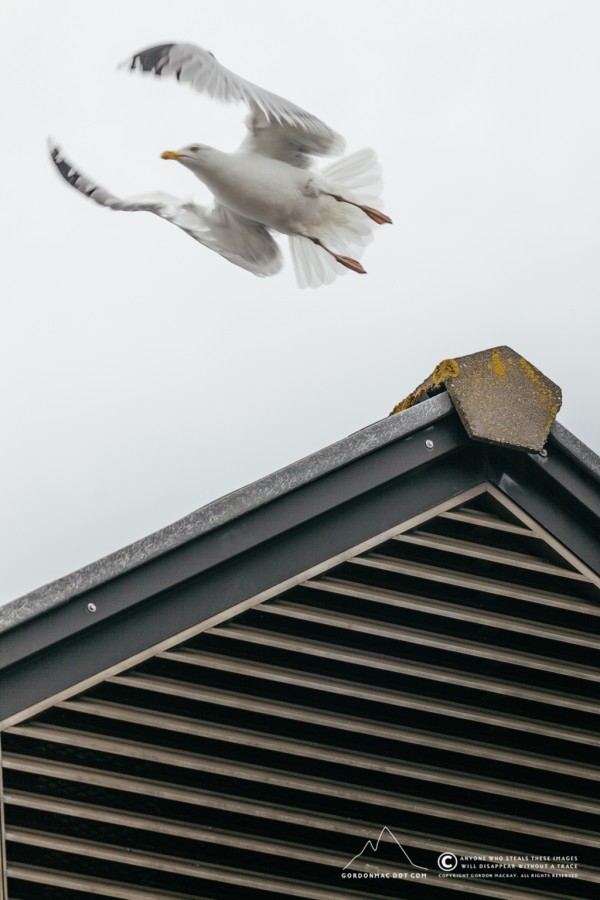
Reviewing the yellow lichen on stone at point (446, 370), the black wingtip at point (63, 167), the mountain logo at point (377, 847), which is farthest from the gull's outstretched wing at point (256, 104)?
the mountain logo at point (377, 847)

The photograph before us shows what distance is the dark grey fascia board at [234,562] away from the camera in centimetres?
337

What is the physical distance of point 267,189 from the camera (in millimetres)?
6152

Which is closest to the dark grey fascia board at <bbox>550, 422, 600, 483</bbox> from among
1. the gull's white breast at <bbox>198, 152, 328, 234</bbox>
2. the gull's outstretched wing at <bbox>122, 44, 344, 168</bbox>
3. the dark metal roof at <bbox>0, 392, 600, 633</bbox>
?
the dark metal roof at <bbox>0, 392, 600, 633</bbox>

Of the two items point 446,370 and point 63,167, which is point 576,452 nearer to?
point 446,370

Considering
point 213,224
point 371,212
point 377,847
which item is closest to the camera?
point 377,847

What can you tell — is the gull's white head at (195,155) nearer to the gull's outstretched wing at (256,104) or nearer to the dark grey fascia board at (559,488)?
the gull's outstretched wing at (256,104)

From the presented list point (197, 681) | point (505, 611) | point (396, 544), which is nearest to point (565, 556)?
point (505, 611)

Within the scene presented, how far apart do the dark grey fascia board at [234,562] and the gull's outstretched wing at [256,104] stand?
221 centimetres

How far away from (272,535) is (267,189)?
3044mm

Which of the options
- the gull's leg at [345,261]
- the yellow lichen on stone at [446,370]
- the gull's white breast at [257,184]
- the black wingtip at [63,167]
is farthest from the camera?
the gull's leg at [345,261]

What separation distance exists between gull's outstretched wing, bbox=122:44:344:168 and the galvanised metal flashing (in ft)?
7.21

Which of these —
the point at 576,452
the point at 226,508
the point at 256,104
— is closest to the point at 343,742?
the point at 226,508

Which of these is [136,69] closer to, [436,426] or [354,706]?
[436,426]

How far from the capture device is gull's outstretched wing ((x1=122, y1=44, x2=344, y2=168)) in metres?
5.17
